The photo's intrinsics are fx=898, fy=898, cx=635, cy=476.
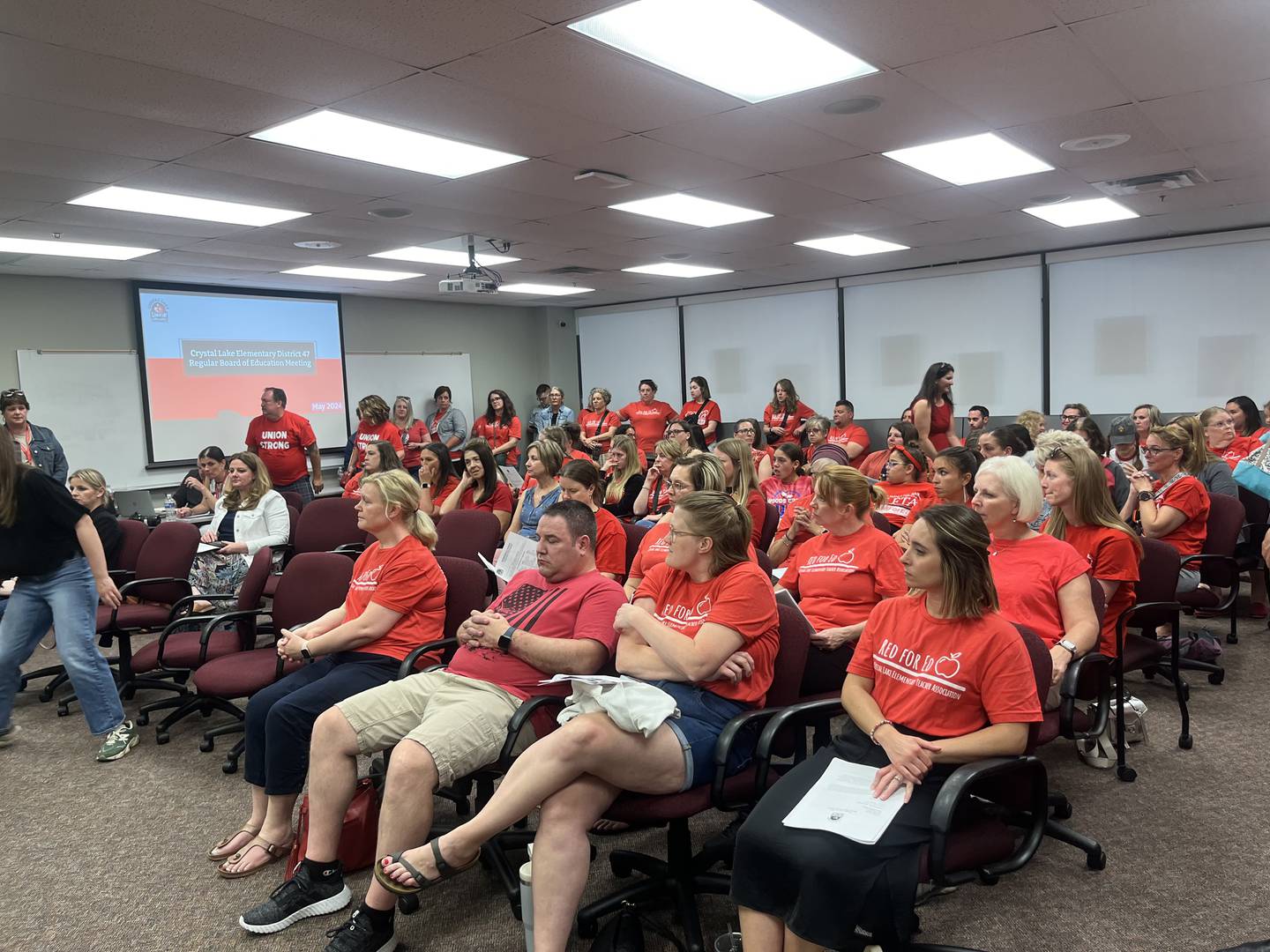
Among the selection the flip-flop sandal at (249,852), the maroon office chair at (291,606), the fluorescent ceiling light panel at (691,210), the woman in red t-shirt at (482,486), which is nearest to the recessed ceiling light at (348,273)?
the fluorescent ceiling light panel at (691,210)

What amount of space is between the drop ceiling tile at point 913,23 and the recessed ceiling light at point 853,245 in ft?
13.5

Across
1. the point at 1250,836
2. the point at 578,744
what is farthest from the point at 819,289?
the point at 578,744

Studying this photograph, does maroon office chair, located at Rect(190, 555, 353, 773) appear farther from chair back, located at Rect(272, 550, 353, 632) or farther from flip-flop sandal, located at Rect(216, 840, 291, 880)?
flip-flop sandal, located at Rect(216, 840, 291, 880)

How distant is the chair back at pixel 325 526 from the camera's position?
525 cm

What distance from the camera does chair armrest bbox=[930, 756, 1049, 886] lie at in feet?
6.16

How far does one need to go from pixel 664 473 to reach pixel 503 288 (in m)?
5.39

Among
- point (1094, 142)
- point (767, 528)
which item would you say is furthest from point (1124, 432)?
point (767, 528)

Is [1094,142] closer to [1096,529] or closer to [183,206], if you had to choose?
[1096,529]

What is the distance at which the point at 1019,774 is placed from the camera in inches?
83.5

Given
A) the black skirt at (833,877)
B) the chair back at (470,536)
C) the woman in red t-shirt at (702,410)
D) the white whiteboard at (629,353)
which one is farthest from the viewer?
the white whiteboard at (629,353)

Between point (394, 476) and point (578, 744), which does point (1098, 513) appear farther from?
point (394, 476)

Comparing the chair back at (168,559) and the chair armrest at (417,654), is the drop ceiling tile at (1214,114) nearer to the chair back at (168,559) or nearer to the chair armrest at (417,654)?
the chair armrest at (417,654)

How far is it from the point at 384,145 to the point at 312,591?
2.25 meters

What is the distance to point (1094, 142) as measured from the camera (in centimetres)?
475
